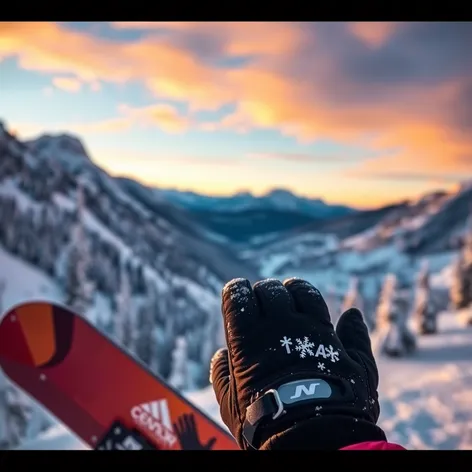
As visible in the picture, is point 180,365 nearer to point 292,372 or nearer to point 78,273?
point 78,273

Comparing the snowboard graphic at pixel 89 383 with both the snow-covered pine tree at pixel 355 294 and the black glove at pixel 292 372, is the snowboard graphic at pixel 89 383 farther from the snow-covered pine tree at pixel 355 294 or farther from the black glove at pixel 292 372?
the black glove at pixel 292 372

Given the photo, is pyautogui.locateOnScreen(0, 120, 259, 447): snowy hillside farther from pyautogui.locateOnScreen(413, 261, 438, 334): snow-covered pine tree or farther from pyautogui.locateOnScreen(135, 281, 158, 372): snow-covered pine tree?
pyautogui.locateOnScreen(413, 261, 438, 334): snow-covered pine tree

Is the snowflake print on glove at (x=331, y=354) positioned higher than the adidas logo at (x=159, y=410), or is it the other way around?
the adidas logo at (x=159, y=410)

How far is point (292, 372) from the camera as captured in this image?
0.93 m

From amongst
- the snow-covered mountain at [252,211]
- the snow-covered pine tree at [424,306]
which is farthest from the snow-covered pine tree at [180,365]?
the snow-covered pine tree at [424,306]

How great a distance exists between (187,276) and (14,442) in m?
0.99

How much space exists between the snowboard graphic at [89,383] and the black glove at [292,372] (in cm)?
116

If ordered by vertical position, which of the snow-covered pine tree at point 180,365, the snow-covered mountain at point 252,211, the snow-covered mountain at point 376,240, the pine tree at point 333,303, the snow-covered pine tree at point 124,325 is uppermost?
the snow-covered mountain at point 252,211

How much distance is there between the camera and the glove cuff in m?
0.83

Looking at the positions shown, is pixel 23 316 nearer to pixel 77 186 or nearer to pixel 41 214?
pixel 41 214

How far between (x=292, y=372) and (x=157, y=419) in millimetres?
1327

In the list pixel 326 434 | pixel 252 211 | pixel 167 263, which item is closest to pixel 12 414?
pixel 167 263

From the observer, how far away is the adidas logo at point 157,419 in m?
2.09
